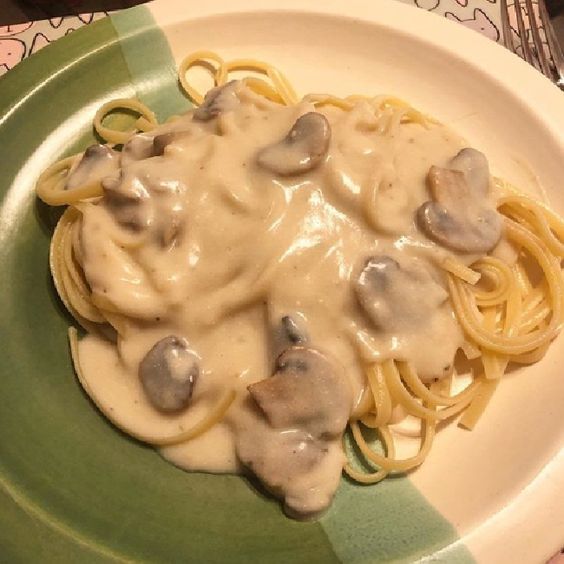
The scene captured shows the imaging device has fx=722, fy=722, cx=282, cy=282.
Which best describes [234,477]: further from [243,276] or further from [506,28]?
[506,28]

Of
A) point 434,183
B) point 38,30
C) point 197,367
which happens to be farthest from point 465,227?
point 38,30

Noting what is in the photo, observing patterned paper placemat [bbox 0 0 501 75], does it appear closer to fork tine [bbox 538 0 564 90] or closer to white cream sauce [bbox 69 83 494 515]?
fork tine [bbox 538 0 564 90]

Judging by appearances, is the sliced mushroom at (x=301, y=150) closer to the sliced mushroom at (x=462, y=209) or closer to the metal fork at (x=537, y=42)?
the sliced mushroom at (x=462, y=209)

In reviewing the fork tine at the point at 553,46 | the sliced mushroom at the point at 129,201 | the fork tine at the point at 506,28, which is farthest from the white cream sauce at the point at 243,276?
the fork tine at the point at 506,28

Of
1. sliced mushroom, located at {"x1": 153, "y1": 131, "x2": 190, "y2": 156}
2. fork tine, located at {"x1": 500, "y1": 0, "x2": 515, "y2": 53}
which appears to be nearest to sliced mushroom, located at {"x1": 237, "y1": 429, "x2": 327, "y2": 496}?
sliced mushroom, located at {"x1": 153, "y1": 131, "x2": 190, "y2": 156}

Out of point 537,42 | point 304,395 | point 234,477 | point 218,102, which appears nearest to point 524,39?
point 537,42

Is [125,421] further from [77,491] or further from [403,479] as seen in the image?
[403,479]
